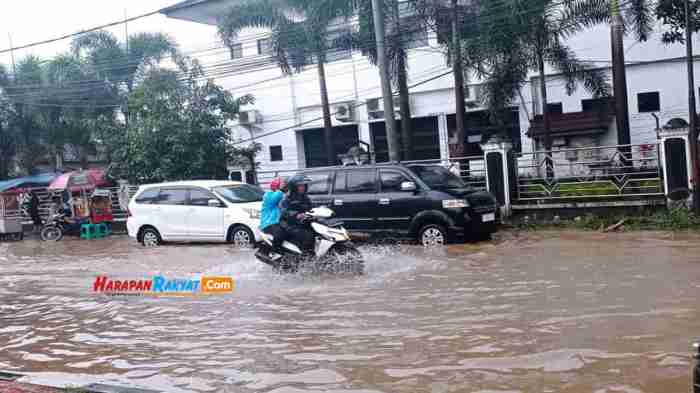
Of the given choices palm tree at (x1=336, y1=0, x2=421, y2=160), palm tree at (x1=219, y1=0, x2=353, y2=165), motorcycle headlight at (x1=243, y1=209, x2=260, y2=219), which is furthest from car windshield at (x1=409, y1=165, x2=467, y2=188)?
palm tree at (x1=219, y1=0, x2=353, y2=165)

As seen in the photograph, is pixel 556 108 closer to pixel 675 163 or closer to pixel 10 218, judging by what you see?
pixel 675 163

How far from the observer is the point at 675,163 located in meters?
14.2

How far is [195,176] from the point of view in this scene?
69.9ft

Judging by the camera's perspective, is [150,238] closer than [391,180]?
No

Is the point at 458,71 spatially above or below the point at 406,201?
above

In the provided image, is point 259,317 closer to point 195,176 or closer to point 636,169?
point 636,169

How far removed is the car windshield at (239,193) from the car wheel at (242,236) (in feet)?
2.24

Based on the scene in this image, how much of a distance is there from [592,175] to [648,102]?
1212 cm

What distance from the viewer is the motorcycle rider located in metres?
10.0

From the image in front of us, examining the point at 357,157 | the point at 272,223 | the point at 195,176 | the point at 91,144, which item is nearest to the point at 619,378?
the point at 272,223

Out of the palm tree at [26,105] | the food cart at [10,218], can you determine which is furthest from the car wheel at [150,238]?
the palm tree at [26,105]

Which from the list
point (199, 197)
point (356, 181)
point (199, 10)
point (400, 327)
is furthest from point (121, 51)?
point (400, 327)

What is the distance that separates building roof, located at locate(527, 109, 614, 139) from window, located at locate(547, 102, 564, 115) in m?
0.49

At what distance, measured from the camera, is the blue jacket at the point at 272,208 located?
10.1m
